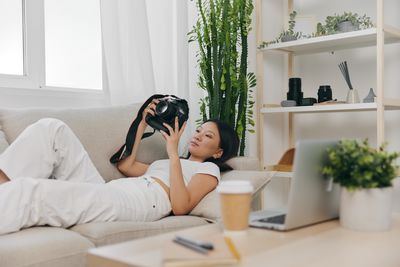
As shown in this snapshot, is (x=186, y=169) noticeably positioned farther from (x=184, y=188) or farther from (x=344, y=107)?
(x=344, y=107)

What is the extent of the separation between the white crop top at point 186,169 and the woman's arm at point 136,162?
0.07 metres

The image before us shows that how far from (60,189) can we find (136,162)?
64 cm

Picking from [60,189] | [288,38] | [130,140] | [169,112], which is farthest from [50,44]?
[288,38]

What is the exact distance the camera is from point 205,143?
7.43 feet

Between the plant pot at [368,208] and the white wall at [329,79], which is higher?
the white wall at [329,79]

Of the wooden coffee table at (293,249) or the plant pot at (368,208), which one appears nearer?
the wooden coffee table at (293,249)

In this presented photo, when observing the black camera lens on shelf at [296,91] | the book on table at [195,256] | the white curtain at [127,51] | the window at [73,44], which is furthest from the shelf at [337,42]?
the book on table at [195,256]

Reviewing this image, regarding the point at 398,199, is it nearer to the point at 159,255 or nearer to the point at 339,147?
the point at 339,147

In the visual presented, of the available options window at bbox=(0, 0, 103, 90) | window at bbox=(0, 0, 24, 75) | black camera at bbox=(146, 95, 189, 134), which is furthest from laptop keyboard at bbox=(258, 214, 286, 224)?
window at bbox=(0, 0, 24, 75)

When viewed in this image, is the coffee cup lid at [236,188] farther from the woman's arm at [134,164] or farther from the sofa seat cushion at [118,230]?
the woman's arm at [134,164]

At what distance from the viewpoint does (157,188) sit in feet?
6.63

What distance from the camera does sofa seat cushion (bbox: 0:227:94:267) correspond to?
4.36ft

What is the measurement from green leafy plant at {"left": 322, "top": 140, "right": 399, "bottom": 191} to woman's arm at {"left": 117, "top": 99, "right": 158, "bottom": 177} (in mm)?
1244

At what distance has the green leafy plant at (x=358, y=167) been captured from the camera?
44.5 inches
